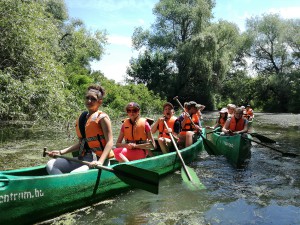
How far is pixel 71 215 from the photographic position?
12.4ft

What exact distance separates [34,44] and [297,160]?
25.0 feet

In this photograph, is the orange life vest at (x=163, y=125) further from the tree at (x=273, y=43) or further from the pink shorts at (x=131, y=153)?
the tree at (x=273, y=43)

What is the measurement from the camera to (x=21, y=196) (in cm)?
309

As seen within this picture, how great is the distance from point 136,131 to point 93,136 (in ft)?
4.76

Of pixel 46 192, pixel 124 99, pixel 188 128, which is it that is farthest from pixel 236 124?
pixel 124 99

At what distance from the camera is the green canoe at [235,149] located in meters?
6.50

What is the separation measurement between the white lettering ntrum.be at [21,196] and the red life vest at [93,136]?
749mm

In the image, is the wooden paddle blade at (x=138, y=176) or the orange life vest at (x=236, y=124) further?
the orange life vest at (x=236, y=124)

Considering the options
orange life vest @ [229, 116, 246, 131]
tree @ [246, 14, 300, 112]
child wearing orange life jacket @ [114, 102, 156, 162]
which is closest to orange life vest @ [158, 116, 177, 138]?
child wearing orange life jacket @ [114, 102, 156, 162]

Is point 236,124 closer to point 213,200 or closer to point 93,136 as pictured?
point 213,200

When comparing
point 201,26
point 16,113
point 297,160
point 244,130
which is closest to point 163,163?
point 244,130

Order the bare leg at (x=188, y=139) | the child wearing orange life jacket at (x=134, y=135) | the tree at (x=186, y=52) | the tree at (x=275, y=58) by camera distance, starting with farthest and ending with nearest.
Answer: the tree at (x=275, y=58), the tree at (x=186, y=52), the bare leg at (x=188, y=139), the child wearing orange life jacket at (x=134, y=135)

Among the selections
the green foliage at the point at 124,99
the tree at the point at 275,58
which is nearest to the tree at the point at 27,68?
the green foliage at the point at 124,99

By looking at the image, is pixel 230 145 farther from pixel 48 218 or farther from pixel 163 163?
pixel 48 218
